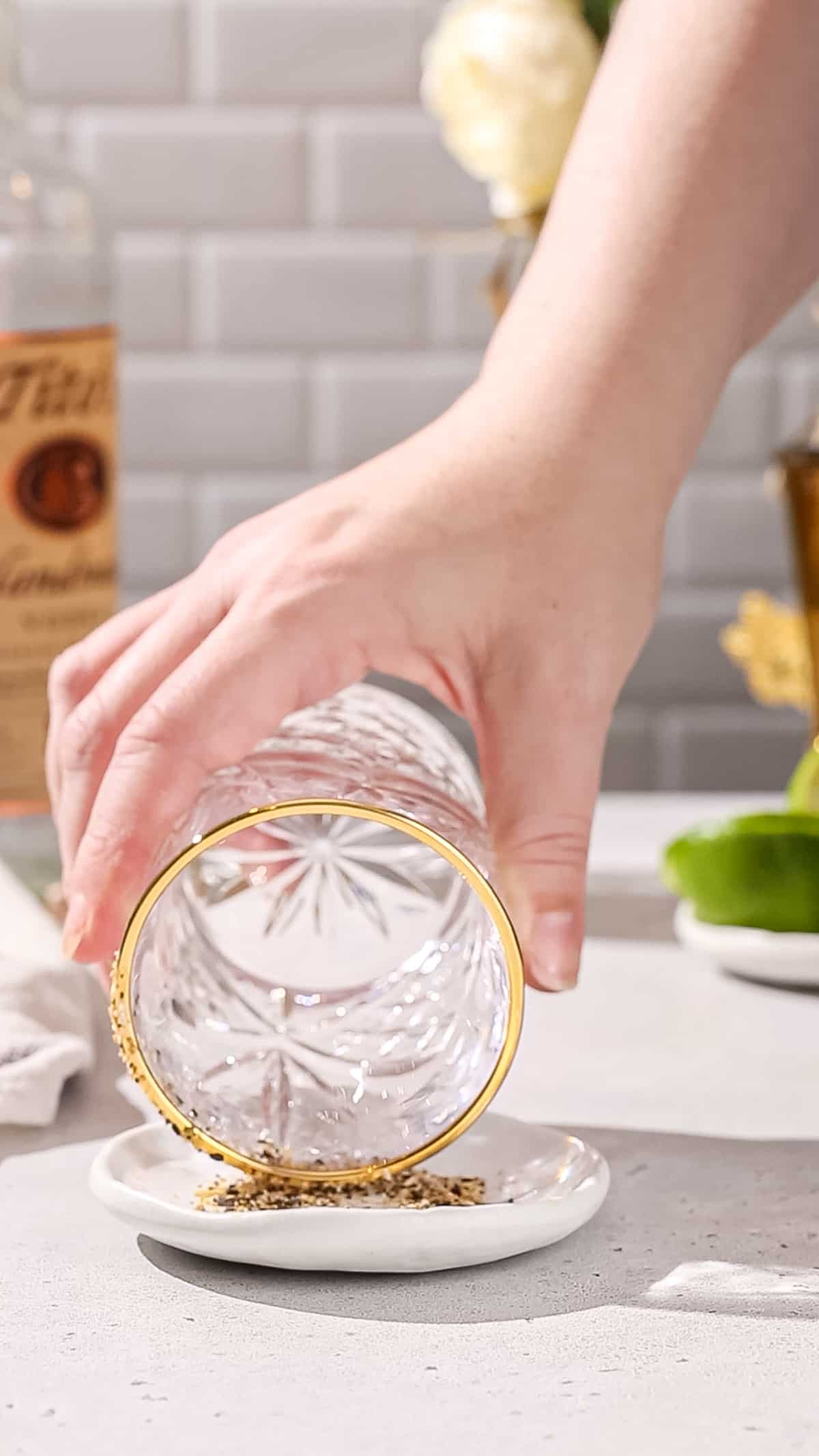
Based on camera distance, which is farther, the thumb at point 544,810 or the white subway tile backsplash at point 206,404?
the white subway tile backsplash at point 206,404

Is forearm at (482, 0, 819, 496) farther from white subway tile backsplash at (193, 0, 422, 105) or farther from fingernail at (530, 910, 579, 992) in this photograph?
white subway tile backsplash at (193, 0, 422, 105)

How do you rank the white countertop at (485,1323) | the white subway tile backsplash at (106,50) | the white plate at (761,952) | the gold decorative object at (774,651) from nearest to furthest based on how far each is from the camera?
the white countertop at (485,1323) → the white plate at (761,952) → the gold decorative object at (774,651) → the white subway tile backsplash at (106,50)

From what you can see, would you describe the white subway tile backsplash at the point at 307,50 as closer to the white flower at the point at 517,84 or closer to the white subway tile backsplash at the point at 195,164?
the white subway tile backsplash at the point at 195,164

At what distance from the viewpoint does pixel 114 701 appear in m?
0.53

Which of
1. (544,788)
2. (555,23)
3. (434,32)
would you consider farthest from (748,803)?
(434,32)

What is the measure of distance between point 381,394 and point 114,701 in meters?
0.98

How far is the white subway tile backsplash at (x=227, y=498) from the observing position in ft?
4.86

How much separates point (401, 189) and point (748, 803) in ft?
2.16

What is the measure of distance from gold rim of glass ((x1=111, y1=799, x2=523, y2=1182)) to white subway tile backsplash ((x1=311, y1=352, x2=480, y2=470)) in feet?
3.48

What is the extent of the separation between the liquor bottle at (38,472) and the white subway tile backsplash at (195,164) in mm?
594

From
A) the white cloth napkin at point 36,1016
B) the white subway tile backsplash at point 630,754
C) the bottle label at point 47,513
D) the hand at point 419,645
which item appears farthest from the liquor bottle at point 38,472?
the white subway tile backsplash at point 630,754

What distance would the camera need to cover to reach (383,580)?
500 millimetres

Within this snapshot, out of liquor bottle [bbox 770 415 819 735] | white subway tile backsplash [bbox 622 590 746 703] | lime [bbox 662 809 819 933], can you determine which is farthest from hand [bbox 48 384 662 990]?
white subway tile backsplash [bbox 622 590 746 703]

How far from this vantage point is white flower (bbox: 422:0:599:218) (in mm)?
836
